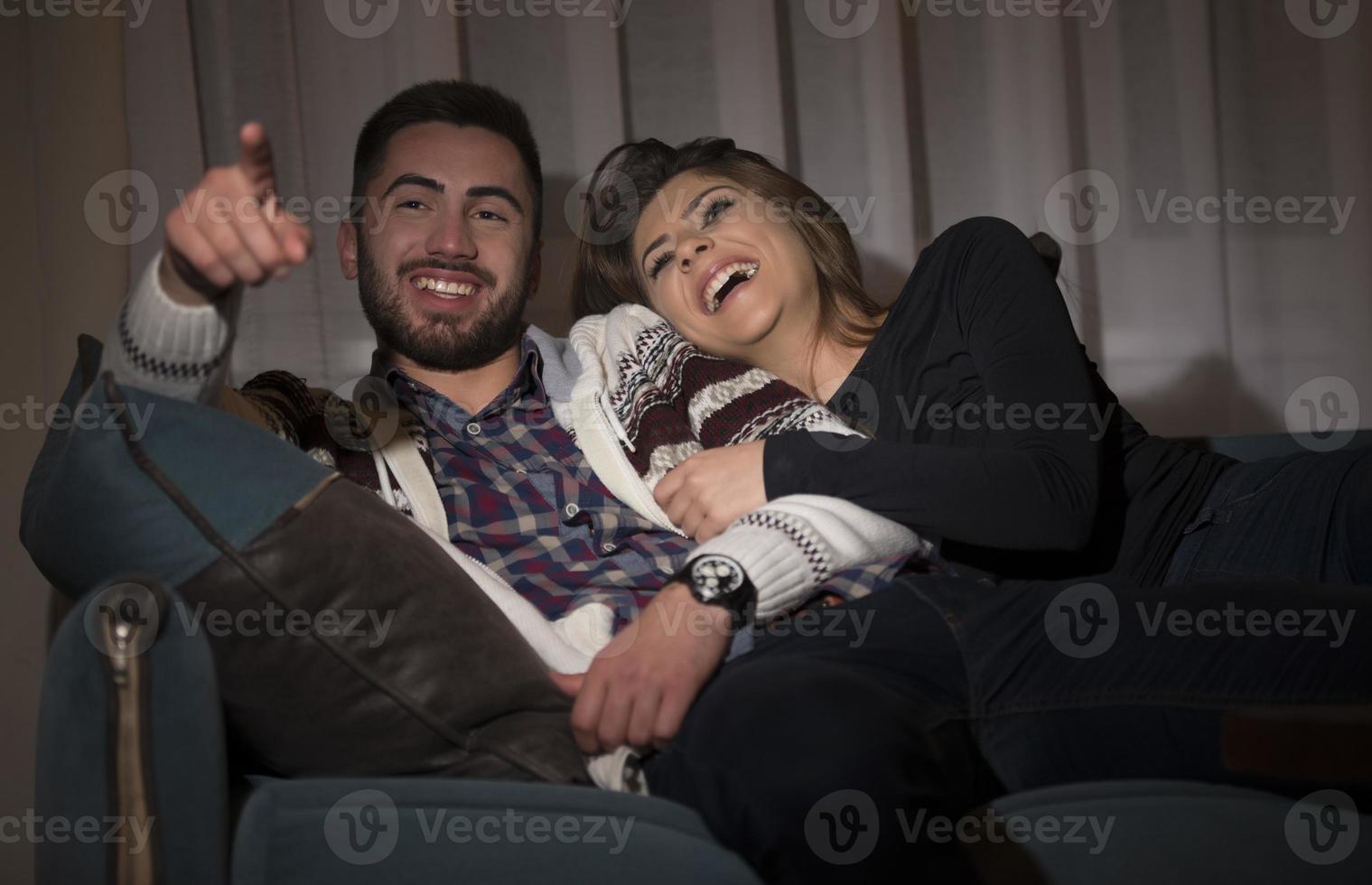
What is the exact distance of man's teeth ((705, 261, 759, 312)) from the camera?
154cm

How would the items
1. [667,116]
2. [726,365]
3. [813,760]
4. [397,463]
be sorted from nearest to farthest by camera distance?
[813,760], [397,463], [726,365], [667,116]

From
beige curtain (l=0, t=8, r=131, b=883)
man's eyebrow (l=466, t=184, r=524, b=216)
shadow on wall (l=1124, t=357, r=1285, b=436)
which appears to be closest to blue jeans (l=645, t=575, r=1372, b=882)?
man's eyebrow (l=466, t=184, r=524, b=216)

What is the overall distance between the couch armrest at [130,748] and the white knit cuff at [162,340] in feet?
0.87

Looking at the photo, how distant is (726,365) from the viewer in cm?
146

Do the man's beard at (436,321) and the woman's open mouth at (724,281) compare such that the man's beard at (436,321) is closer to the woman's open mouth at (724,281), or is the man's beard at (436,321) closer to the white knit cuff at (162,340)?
the woman's open mouth at (724,281)

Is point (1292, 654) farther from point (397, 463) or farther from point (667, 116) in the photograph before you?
point (667, 116)

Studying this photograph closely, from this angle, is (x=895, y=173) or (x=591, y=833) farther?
(x=895, y=173)

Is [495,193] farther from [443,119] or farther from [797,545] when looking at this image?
[797,545]

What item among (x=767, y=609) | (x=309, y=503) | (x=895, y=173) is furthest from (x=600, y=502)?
(x=895, y=173)

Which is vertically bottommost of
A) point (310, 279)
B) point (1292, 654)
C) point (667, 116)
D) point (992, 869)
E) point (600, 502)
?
point (992, 869)

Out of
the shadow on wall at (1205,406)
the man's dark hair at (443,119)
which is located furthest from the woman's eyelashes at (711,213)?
the shadow on wall at (1205,406)

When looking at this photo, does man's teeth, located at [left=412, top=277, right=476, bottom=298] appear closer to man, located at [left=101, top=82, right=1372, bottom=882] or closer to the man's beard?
the man's beard

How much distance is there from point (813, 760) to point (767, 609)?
261 millimetres

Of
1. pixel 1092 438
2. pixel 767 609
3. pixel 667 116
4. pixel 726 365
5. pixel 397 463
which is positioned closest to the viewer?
pixel 767 609
